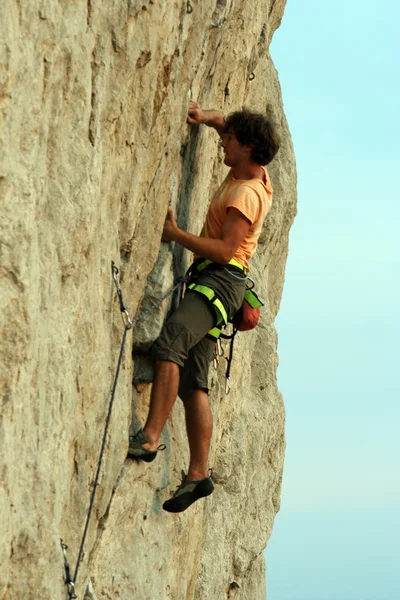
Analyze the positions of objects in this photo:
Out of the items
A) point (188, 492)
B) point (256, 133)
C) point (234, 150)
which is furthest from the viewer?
point (234, 150)

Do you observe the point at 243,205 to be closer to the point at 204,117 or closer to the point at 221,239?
the point at 221,239

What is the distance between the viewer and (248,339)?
12469mm

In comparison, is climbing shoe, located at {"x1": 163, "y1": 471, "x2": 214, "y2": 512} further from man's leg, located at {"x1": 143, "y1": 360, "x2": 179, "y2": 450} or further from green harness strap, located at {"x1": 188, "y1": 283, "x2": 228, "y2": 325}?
green harness strap, located at {"x1": 188, "y1": 283, "x2": 228, "y2": 325}

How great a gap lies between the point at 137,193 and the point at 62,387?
1916mm

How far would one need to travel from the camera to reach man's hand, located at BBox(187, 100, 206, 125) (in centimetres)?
877

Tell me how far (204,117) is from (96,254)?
8.48 feet

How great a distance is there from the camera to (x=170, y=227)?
8.27m

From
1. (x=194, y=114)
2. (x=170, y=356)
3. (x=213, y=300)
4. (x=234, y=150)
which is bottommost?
(x=170, y=356)

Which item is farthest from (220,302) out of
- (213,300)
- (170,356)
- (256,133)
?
(256,133)

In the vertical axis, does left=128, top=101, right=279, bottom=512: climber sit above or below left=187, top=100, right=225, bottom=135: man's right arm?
below

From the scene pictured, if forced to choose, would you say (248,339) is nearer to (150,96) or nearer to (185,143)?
(185,143)

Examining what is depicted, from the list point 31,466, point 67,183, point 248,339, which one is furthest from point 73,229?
point 248,339

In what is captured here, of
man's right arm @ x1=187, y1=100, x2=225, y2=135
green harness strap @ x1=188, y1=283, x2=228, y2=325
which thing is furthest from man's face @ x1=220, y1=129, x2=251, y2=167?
green harness strap @ x1=188, y1=283, x2=228, y2=325

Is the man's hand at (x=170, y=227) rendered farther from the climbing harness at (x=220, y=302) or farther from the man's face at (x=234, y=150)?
the man's face at (x=234, y=150)
